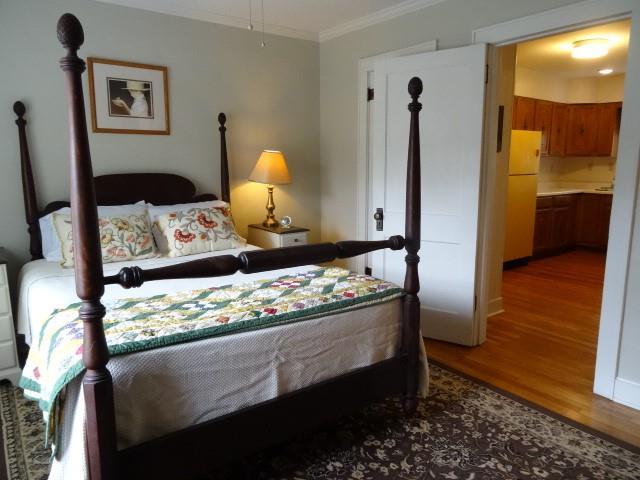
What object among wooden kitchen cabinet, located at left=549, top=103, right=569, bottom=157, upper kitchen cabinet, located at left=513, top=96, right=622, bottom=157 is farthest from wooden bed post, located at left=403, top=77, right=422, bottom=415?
wooden kitchen cabinet, located at left=549, top=103, right=569, bottom=157

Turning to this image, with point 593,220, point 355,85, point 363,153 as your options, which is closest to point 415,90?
Result: point 363,153

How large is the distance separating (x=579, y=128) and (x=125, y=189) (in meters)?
6.09

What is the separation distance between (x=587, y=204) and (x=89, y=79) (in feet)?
20.7

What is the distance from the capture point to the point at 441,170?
3.17 meters

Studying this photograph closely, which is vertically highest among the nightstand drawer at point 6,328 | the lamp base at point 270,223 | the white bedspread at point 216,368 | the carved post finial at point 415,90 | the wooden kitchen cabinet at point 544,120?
the wooden kitchen cabinet at point 544,120

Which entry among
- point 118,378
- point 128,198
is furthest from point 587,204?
point 118,378

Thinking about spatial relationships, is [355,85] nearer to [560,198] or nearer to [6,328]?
[6,328]

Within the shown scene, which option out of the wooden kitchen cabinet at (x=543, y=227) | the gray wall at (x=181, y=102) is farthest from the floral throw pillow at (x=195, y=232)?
the wooden kitchen cabinet at (x=543, y=227)

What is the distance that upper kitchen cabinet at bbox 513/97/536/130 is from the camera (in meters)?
5.60

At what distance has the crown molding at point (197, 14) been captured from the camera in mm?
3319

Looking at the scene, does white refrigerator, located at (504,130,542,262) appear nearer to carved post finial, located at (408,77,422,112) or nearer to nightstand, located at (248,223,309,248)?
nightstand, located at (248,223,309,248)

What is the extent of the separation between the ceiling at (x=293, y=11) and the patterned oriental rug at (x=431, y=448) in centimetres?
274

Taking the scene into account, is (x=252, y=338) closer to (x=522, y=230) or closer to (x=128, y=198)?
(x=128, y=198)

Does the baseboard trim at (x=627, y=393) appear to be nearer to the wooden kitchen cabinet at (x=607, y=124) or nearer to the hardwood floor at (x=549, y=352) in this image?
the hardwood floor at (x=549, y=352)
